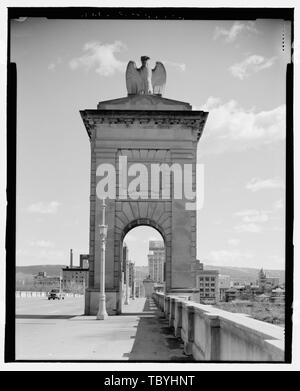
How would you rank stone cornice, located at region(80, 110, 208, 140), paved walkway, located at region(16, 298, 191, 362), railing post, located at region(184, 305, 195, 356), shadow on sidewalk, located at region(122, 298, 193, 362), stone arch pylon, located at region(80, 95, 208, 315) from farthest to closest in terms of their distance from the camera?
stone arch pylon, located at region(80, 95, 208, 315), stone cornice, located at region(80, 110, 208, 140), railing post, located at region(184, 305, 195, 356), shadow on sidewalk, located at region(122, 298, 193, 362), paved walkway, located at region(16, 298, 191, 362)

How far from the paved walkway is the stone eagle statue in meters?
13.2

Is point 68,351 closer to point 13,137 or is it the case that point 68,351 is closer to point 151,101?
point 13,137

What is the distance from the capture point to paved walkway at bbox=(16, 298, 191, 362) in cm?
1334

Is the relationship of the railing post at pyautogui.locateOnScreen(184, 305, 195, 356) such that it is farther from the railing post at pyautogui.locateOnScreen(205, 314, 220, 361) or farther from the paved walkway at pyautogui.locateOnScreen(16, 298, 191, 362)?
the railing post at pyautogui.locateOnScreen(205, 314, 220, 361)

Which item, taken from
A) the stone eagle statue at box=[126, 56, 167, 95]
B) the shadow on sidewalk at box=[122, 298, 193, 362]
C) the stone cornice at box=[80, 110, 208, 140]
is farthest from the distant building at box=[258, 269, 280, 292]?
the stone eagle statue at box=[126, 56, 167, 95]

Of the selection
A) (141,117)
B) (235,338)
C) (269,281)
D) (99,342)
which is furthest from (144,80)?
(235,338)

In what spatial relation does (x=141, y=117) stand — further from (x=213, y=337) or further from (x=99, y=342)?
(x=213, y=337)

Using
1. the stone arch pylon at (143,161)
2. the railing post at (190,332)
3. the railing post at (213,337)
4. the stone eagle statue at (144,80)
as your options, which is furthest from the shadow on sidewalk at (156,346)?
the stone eagle statue at (144,80)

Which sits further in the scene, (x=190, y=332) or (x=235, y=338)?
(x=190, y=332)

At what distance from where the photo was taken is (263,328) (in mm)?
7258

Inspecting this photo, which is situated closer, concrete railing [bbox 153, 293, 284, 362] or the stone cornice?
concrete railing [bbox 153, 293, 284, 362]

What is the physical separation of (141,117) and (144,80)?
243 centimetres

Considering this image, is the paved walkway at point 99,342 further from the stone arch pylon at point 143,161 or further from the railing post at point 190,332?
the stone arch pylon at point 143,161

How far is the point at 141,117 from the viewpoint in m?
30.4
